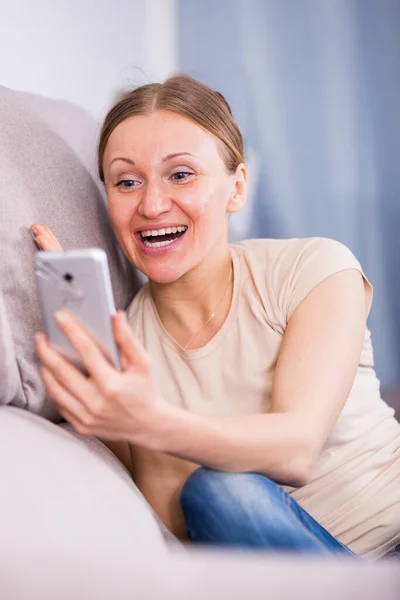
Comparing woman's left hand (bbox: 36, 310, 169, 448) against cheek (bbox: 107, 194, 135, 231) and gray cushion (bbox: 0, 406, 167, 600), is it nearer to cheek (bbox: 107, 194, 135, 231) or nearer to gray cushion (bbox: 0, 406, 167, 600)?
gray cushion (bbox: 0, 406, 167, 600)

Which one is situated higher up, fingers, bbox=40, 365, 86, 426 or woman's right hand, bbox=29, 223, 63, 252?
woman's right hand, bbox=29, 223, 63, 252

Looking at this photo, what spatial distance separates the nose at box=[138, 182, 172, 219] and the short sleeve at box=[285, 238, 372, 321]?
22cm

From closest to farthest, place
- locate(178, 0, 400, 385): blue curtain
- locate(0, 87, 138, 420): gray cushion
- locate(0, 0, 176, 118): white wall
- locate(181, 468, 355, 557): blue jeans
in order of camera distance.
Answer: locate(181, 468, 355, 557): blue jeans
locate(0, 87, 138, 420): gray cushion
locate(0, 0, 176, 118): white wall
locate(178, 0, 400, 385): blue curtain

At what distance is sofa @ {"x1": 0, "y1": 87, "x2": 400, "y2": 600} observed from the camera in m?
0.51

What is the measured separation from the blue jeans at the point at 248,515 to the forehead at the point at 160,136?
0.51 m

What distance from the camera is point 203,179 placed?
Result: 1.16 m

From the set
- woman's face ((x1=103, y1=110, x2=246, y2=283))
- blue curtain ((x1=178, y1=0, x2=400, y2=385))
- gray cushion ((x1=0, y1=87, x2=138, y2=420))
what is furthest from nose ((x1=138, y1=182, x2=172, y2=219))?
blue curtain ((x1=178, y1=0, x2=400, y2=385))

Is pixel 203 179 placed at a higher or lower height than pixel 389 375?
higher

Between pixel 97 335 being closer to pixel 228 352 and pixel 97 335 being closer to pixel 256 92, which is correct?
pixel 228 352

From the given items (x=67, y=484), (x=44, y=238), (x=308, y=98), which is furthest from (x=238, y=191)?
(x=308, y=98)

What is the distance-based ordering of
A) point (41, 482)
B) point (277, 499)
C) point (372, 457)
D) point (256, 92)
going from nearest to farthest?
point (41, 482), point (277, 499), point (372, 457), point (256, 92)

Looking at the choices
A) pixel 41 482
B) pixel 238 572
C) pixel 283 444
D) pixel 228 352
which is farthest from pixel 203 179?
pixel 238 572

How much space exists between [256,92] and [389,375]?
836 mm

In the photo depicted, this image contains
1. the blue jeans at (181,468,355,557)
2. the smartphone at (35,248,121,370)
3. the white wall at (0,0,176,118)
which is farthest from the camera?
the white wall at (0,0,176,118)
